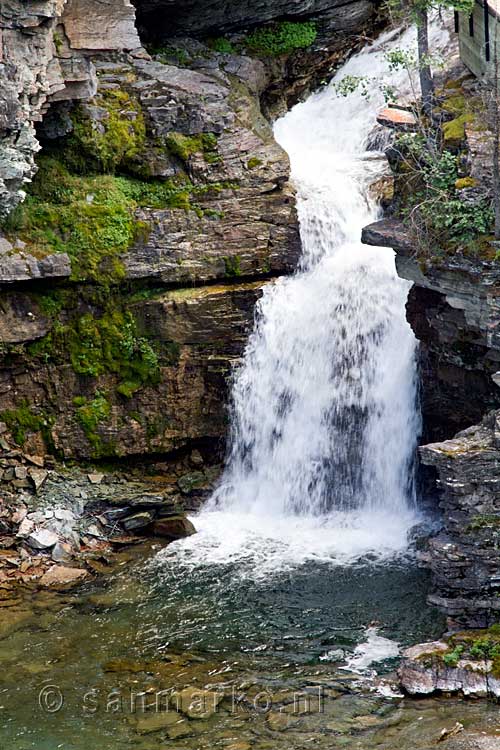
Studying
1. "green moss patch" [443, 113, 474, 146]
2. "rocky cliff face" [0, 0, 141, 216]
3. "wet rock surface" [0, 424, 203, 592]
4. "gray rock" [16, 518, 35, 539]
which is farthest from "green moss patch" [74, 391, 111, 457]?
"green moss patch" [443, 113, 474, 146]

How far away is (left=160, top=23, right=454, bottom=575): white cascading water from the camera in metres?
22.5

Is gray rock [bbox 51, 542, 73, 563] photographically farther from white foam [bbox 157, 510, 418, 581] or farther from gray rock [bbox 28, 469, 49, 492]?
white foam [bbox 157, 510, 418, 581]

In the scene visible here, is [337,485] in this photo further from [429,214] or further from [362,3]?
[362,3]

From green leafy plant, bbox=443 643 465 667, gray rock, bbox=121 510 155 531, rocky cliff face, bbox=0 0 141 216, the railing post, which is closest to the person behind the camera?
green leafy plant, bbox=443 643 465 667

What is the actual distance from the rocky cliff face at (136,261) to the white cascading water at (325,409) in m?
0.64

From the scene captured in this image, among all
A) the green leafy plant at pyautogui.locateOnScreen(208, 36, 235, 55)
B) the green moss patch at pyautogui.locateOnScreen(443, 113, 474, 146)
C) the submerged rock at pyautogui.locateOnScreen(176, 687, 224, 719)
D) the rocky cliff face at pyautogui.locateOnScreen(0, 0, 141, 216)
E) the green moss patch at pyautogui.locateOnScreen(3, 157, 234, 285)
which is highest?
the green leafy plant at pyautogui.locateOnScreen(208, 36, 235, 55)

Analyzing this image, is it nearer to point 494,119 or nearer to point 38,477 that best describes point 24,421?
point 38,477

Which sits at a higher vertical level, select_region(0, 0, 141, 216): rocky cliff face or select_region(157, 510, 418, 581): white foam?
select_region(0, 0, 141, 216): rocky cliff face

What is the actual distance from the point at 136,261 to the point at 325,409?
4973mm

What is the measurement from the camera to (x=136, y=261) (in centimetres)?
2345

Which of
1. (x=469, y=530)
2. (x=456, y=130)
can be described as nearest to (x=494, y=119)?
(x=456, y=130)

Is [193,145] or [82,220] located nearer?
[82,220]

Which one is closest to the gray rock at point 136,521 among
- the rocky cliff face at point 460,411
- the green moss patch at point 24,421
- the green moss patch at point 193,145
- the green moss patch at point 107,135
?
the green moss patch at point 24,421

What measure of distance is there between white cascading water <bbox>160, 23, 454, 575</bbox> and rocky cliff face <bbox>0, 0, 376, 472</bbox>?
0.64 meters
